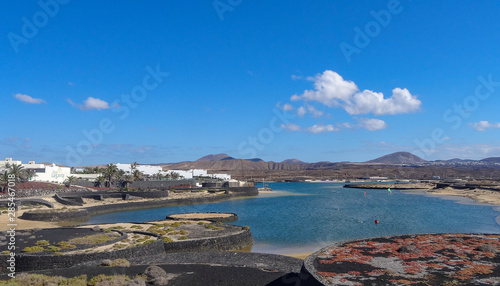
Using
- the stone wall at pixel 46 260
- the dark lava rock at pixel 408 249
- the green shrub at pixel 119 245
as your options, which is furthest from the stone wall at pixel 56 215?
the dark lava rock at pixel 408 249

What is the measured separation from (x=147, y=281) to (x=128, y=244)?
12106 mm

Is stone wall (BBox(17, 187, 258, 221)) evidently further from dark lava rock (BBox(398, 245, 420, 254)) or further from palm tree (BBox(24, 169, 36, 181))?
dark lava rock (BBox(398, 245, 420, 254))

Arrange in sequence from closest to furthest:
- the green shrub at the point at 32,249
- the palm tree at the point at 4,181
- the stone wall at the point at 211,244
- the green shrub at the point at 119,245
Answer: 1. the green shrub at the point at 32,249
2. the green shrub at the point at 119,245
3. the stone wall at the point at 211,244
4. the palm tree at the point at 4,181

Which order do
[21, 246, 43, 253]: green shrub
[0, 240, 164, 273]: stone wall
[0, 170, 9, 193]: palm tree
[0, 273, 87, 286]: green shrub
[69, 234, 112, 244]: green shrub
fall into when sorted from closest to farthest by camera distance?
1. [0, 273, 87, 286]: green shrub
2. [0, 240, 164, 273]: stone wall
3. [21, 246, 43, 253]: green shrub
4. [69, 234, 112, 244]: green shrub
5. [0, 170, 9, 193]: palm tree

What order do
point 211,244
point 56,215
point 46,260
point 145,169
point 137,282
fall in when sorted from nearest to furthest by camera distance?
point 137,282, point 46,260, point 211,244, point 56,215, point 145,169

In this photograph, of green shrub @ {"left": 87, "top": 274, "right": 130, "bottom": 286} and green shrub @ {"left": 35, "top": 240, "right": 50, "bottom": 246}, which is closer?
green shrub @ {"left": 87, "top": 274, "right": 130, "bottom": 286}

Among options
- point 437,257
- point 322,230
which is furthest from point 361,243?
point 322,230

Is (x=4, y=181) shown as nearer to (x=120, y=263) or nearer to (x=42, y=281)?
(x=120, y=263)

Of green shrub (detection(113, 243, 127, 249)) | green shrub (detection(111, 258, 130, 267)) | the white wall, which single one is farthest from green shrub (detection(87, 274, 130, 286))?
the white wall

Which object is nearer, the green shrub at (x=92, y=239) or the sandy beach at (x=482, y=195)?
the green shrub at (x=92, y=239)

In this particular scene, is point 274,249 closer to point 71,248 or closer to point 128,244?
point 128,244

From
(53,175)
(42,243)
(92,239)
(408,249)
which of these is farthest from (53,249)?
(53,175)

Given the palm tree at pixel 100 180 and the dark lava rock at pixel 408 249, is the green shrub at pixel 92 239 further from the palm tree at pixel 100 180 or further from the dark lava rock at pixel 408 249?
the palm tree at pixel 100 180

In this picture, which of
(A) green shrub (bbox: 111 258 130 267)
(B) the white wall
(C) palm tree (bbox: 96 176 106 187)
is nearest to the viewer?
(A) green shrub (bbox: 111 258 130 267)
